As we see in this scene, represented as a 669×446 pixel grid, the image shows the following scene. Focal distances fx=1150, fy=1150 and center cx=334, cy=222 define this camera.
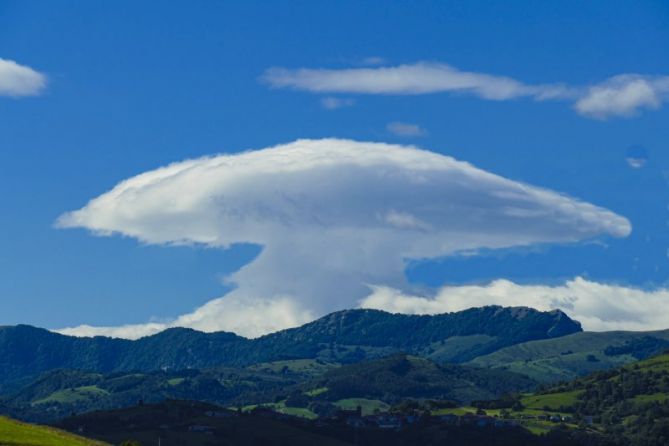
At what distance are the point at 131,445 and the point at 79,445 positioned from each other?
8741mm

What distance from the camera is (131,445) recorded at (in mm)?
139000

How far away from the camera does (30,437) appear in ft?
427

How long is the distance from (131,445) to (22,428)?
1354 centimetres

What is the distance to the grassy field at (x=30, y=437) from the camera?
4914 inches

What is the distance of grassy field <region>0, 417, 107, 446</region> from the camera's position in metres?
125

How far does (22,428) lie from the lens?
458 ft

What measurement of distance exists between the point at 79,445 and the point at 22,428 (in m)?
11.8

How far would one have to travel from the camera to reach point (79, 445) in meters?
132
